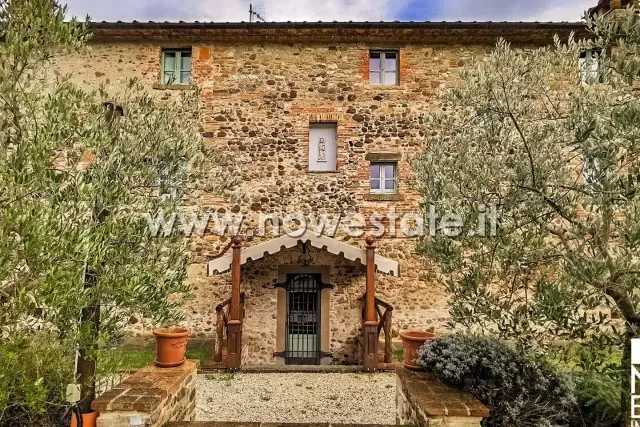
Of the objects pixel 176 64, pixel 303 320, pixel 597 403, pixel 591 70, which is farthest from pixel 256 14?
pixel 597 403

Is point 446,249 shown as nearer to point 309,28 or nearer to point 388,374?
point 388,374

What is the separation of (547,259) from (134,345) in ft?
28.6

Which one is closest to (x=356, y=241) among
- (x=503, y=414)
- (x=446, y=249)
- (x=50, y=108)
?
(x=446, y=249)

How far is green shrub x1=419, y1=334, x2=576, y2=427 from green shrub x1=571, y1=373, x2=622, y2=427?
0.19 m

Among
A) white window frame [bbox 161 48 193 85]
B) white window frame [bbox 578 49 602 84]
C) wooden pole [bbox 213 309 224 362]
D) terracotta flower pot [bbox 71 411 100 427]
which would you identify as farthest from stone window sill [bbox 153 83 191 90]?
white window frame [bbox 578 49 602 84]

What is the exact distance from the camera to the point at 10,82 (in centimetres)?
309

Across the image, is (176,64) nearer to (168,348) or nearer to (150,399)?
(168,348)

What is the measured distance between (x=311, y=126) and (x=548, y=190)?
6.63 m

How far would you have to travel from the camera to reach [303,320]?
29.9 ft

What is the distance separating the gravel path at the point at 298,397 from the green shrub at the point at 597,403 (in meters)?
2.27

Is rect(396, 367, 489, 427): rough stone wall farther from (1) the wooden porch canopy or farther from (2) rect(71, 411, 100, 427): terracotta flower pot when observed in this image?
(1) the wooden porch canopy

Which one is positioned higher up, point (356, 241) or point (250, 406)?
point (356, 241)

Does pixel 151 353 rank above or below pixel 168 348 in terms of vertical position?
below

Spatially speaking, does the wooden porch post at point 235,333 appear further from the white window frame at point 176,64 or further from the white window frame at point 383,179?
the white window frame at point 176,64
